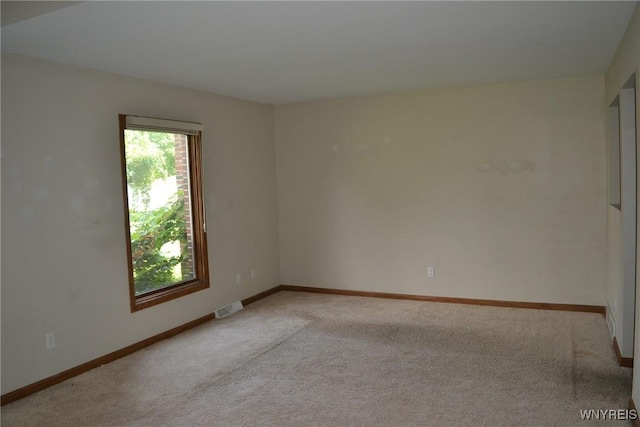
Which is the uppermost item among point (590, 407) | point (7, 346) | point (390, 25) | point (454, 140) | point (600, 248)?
point (390, 25)

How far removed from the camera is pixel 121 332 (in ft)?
13.6

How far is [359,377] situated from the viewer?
3.54 meters

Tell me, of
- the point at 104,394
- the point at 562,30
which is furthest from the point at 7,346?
the point at 562,30

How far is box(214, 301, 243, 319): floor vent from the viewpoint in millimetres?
5240

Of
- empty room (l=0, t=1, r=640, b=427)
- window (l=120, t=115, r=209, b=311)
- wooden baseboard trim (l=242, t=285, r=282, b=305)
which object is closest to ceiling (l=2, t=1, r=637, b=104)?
empty room (l=0, t=1, r=640, b=427)

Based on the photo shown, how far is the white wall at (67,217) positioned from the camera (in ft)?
11.1

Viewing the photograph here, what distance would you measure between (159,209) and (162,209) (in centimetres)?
4

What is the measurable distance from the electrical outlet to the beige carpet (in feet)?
0.99

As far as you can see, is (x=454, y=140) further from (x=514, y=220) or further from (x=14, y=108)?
(x=14, y=108)

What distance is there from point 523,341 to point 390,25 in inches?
111

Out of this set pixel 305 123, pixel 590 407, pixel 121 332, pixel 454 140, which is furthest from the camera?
pixel 305 123

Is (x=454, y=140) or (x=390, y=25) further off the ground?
(x=390, y=25)

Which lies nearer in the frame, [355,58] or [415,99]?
[355,58]

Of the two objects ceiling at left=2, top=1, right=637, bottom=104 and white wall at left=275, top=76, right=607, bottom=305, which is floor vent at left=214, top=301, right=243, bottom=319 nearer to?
white wall at left=275, top=76, right=607, bottom=305
